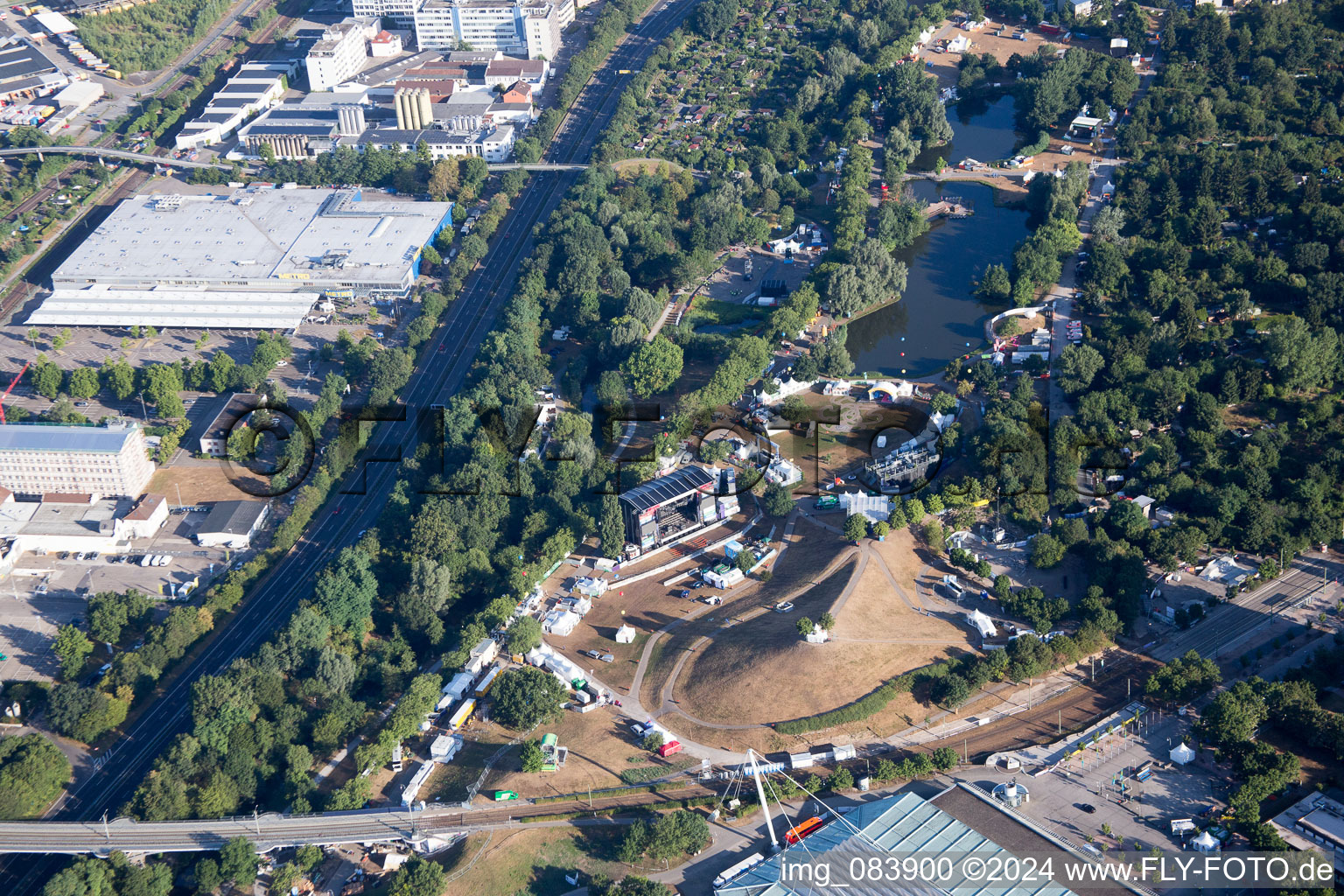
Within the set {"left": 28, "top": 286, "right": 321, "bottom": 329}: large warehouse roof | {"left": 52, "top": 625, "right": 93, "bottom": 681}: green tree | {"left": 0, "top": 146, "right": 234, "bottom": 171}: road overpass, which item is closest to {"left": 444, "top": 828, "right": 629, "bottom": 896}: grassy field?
{"left": 52, "top": 625, "right": 93, "bottom": 681}: green tree

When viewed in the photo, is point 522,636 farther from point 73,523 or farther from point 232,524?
point 73,523

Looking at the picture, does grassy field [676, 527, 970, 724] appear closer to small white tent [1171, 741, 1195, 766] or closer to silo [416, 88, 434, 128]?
small white tent [1171, 741, 1195, 766]

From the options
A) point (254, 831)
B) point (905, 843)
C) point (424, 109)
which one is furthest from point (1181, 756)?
point (424, 109)

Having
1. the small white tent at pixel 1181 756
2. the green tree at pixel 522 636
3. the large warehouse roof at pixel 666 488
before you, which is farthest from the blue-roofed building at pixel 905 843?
the large warehouse roof at pixel 666 488

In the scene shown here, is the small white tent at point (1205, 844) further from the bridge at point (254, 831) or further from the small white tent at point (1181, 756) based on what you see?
the bridge at point (254, 831)

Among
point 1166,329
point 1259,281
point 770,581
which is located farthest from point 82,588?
point 1259,281

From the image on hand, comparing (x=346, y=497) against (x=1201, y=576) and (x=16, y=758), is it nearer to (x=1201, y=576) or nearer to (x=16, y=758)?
(x=16, y=758)
